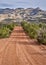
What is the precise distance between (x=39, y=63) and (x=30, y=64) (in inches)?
28.3

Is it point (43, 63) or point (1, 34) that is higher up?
point (43, 63)

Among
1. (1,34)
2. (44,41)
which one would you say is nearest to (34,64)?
(44,41)

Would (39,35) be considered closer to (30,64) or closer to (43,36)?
(43,36)

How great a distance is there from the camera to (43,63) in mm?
17672

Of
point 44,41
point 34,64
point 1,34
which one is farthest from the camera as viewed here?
point 1,34

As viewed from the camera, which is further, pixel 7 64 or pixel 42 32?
pixel 42 32

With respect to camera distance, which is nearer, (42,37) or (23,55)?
(23,55)

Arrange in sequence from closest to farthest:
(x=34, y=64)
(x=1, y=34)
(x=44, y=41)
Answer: (x=34, y=64), (x=44, y=41), (x=1, y=34)

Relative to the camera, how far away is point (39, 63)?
696 inches

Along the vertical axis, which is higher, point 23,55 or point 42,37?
point 23,55

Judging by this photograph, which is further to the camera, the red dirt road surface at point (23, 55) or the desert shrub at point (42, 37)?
the desert shrub at point (42, 37)

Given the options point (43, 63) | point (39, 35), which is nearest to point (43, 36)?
point (39, 35)

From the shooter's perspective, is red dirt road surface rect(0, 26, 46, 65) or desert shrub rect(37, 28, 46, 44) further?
desert shrub rect(37, 28, 46, 44)

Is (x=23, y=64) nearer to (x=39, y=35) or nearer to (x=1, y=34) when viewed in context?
(x=39, y=35)
